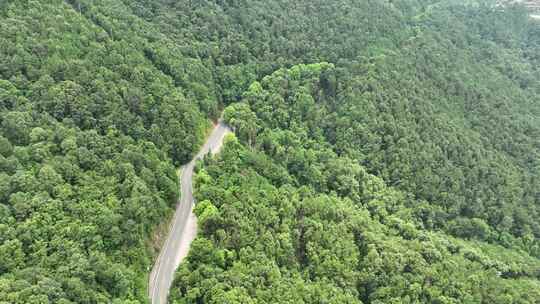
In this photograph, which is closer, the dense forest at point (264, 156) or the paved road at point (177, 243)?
the dense forest at point (264, 156)

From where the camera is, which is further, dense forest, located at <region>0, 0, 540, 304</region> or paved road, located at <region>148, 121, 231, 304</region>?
paved road, located at <region>148, 121, 231, 304</region>

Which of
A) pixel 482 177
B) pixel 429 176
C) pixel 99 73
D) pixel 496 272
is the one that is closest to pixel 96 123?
pixel 99 73

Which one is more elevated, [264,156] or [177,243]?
[264,156]

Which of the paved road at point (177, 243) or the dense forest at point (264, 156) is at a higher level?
the dense forest at point (264, 156)

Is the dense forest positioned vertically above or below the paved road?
above
